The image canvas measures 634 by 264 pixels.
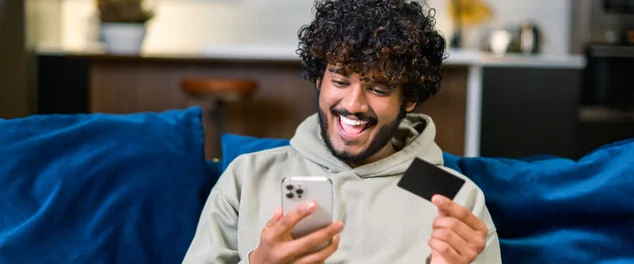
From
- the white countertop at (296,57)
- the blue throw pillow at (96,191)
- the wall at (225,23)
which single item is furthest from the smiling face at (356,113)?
the wall at (225,23)

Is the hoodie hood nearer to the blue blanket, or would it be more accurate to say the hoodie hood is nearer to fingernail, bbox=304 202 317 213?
the blue blanket

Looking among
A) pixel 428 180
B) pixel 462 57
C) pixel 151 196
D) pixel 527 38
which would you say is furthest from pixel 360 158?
pixel 527 38

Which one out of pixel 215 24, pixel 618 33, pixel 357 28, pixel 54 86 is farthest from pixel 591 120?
pixel 357 28

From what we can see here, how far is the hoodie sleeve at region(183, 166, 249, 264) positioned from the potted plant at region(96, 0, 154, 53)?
8.58ft

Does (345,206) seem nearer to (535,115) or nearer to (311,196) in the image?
(311,196)

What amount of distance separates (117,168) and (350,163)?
468 millimetres

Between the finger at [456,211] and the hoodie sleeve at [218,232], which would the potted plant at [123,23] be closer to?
the hoodie sleeve at [218,232]

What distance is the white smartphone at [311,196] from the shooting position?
3.58 feet

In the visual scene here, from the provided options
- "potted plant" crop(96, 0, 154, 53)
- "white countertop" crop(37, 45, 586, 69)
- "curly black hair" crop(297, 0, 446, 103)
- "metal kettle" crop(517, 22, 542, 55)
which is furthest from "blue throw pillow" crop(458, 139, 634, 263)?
"metal kettle" crop(517, 22, 542, 55)

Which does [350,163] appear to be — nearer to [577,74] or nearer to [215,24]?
[577,74]

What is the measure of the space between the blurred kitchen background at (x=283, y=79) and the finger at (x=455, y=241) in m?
2.49

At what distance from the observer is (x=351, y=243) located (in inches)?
52.3

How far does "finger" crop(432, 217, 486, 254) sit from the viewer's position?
3.72 ft

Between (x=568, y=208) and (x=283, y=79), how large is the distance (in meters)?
2.42
